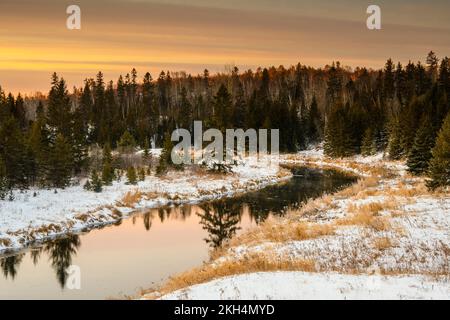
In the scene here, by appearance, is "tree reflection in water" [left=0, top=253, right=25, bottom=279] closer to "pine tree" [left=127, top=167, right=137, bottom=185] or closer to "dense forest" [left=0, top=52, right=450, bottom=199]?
"dense forest" [left=0, top=52, right=450, bottom=199]

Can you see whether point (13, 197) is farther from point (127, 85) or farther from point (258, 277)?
point (127, 85)

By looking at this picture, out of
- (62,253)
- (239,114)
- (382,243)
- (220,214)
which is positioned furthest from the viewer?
(239,114)

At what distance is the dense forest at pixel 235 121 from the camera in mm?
32375

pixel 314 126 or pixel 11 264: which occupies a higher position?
pixel 314 126

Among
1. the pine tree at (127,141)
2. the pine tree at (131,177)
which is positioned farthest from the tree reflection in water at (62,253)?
the pine tree at (127,141)

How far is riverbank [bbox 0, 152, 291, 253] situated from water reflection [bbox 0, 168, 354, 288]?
116 cm

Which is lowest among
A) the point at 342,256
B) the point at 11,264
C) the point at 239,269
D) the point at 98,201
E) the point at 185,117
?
the point at 11,264

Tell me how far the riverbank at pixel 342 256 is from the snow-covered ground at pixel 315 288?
2cm

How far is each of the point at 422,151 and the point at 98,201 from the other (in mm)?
25320

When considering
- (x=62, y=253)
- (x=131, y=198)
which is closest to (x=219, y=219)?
(x=131, y=198)

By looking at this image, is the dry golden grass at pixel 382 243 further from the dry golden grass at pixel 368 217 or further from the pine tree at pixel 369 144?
the pine tree at pixel 369 144

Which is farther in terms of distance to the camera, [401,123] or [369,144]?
[369,144]

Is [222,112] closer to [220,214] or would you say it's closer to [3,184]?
[220,214]

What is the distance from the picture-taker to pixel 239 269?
1348 cm
